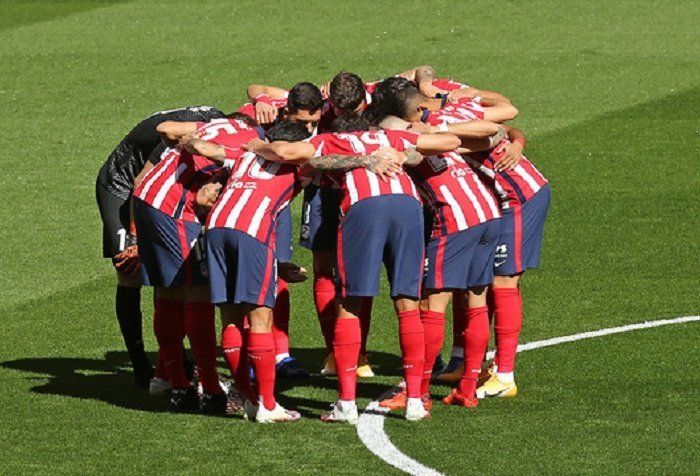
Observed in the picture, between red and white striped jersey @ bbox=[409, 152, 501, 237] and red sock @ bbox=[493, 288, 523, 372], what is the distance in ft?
2.45

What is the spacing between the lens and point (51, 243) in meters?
17.4

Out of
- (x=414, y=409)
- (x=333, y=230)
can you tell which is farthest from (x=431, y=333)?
(x=333, y=230)

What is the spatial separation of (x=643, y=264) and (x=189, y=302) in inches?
218

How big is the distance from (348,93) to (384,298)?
141 inches

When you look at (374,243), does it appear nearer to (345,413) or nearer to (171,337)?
(345,413)

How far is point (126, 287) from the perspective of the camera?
1291 centimetres

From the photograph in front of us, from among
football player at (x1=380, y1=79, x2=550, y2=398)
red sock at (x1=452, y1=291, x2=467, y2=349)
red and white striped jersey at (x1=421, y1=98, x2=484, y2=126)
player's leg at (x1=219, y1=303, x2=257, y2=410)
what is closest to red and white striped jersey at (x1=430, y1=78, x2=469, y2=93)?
football player at (x1=380, y1=79, x2=550, y2=398)

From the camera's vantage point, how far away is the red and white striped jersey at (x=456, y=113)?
11.8m

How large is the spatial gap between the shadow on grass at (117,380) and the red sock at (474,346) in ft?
2.34

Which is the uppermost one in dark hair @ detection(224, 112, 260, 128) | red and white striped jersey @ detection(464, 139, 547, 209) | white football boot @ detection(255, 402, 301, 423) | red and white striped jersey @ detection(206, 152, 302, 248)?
dark hair @ detection(224, 112, 260, 128)

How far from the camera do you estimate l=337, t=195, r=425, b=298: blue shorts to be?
35.9ft

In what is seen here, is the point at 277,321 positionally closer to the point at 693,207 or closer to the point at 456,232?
the point at 456,232

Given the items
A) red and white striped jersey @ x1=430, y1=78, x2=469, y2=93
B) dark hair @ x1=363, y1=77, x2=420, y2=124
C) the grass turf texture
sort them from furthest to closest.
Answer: red and white striped jersey @ x1=430, y1=78, x2=469, y2=93, dark hair @ x1=363, y1=77, x2=420, y2=124, the grass turf texture

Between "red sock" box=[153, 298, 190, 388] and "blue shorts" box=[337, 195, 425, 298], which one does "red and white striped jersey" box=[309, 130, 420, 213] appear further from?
"red sock" box=[153, 298, 190, 388]
